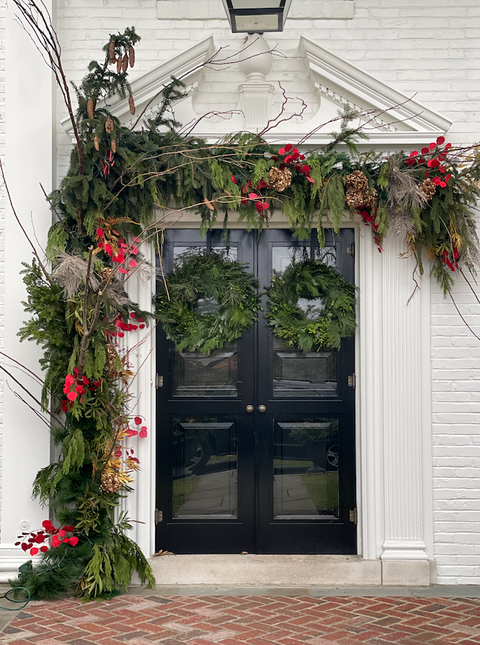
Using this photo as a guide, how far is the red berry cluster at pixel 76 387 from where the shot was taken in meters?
3.71

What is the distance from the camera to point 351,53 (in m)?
4.41

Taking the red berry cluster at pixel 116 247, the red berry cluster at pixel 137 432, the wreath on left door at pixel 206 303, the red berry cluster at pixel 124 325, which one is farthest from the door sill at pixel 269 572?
the red berry cluster at pixel 116 247

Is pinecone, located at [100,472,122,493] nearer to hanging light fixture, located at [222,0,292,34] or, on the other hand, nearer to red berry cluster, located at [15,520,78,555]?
red berry cluster, located at [15,520,78,555]

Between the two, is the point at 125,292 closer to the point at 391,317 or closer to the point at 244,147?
the point at 244,147

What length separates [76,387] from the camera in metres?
3.79

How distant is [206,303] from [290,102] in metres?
1.56

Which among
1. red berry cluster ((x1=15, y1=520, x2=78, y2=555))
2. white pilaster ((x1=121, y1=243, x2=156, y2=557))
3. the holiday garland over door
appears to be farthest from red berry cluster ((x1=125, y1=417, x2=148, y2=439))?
red berry cluster ((x1=15, y1=520, x2=78, y2=555))

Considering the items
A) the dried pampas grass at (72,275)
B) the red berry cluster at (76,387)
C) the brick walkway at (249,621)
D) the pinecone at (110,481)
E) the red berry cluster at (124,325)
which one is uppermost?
the dried pampas grass at (72,275)

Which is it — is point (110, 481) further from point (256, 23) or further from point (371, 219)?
point (256, 23)

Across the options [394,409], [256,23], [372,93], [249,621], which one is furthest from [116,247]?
[249,621]

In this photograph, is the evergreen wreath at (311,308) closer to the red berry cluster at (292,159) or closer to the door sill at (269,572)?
the red berry cluster at (292,159)

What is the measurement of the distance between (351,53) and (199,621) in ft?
12.7

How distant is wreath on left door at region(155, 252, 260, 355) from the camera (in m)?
4.32

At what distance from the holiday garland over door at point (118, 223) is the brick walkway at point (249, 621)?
0.25 m
